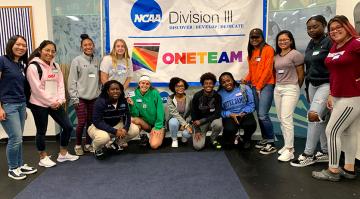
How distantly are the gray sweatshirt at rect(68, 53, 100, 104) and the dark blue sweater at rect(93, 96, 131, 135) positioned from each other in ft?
0.73

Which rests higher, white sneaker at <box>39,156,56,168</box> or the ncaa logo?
the ncaa logo

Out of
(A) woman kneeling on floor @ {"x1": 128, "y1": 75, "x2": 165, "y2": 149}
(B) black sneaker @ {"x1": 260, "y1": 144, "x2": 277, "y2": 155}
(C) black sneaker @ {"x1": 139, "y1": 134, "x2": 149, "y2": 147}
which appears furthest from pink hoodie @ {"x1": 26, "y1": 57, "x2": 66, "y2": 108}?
(B) black sneaker @ {"x1": 260, "y1": 144, "x2": 277, "y2": 155}

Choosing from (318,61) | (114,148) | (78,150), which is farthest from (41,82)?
(318,61)

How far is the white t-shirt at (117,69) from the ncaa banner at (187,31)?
0.88 feet

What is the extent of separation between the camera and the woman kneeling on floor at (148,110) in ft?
12.8

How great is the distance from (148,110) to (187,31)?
3.74 ft

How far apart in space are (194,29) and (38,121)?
2.17m

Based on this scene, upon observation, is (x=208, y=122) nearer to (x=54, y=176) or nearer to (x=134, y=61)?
(x=134, y=61)

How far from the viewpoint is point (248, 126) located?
3.78 meters

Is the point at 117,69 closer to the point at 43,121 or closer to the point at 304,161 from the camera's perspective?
the point at 43,121

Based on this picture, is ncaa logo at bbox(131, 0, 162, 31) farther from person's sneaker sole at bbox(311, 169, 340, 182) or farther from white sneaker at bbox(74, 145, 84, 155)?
person's sneaker sole at bbox(311, 169, 340, 182)

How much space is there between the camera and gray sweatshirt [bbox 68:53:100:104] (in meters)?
3.64

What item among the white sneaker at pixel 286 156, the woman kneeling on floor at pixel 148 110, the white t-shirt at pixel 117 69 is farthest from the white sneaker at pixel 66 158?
the white sneaker at pixel 286 156

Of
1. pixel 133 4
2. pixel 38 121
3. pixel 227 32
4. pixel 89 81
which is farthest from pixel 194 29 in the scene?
pixel 38 121
